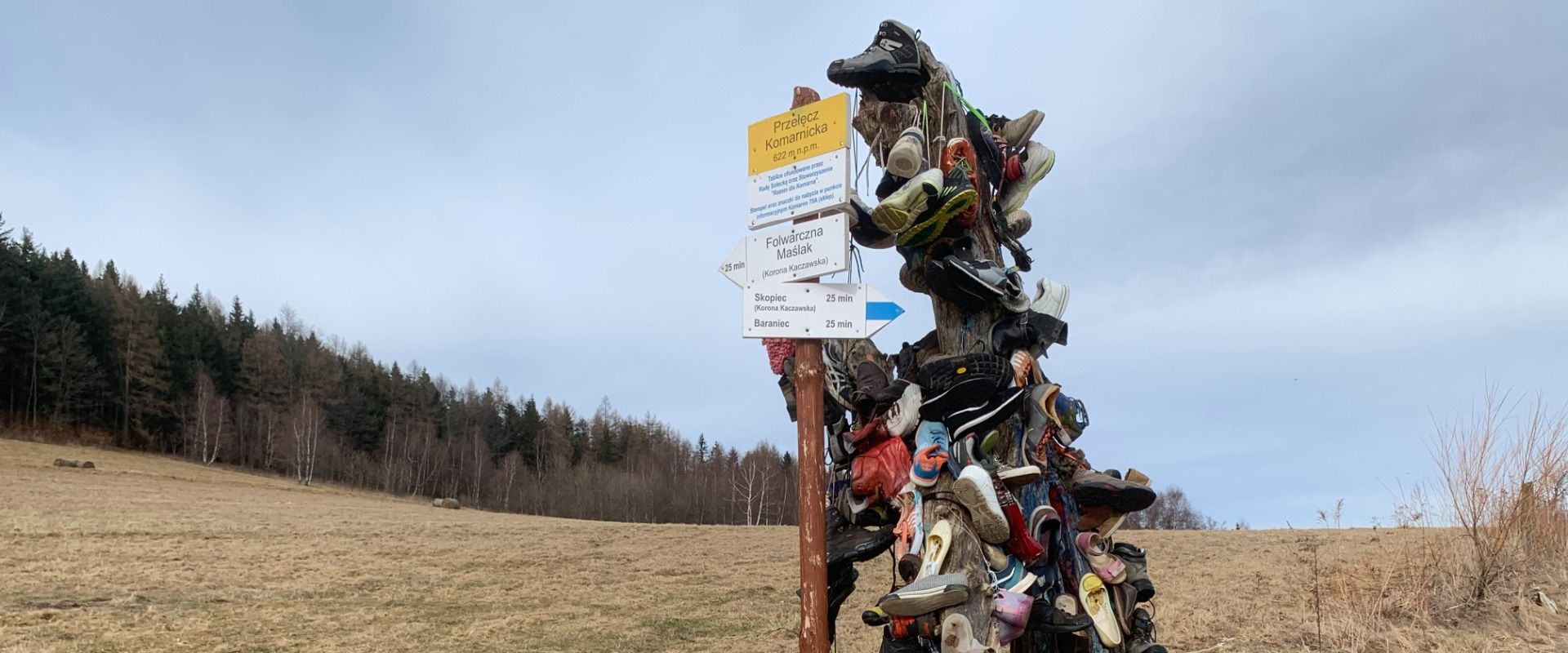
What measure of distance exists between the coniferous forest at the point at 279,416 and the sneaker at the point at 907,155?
36.6 metres

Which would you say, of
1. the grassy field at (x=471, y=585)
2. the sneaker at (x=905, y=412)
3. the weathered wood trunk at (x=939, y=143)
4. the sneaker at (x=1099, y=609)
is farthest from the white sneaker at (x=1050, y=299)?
the grassy field at (x=471, y=585)

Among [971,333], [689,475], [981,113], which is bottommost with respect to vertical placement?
[689,475]

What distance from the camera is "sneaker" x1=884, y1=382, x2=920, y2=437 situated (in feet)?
13.3

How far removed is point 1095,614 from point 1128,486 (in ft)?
2.06

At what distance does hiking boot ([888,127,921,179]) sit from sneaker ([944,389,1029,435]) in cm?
114

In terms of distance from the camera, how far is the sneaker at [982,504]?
143 inches

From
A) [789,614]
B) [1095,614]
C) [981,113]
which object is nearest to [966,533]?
[1095,614]

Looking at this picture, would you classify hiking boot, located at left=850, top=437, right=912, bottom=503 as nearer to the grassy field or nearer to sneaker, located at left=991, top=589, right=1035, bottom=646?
sneaker, located at left=991, top=589, right=1035, bottom=646

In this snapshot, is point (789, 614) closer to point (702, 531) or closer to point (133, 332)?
point (702, 531)

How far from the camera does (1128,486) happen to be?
13.6ft

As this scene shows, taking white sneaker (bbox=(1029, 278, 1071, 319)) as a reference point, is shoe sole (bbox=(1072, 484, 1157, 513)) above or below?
below

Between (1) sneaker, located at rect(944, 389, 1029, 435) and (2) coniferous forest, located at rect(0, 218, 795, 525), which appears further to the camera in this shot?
(2) coniferous forest, located at rect(0, 218, 795, 525)

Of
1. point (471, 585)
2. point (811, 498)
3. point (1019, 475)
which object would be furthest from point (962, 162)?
point (471, 585)

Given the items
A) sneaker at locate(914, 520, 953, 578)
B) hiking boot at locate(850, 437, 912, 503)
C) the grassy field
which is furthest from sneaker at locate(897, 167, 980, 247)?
the grassy field
